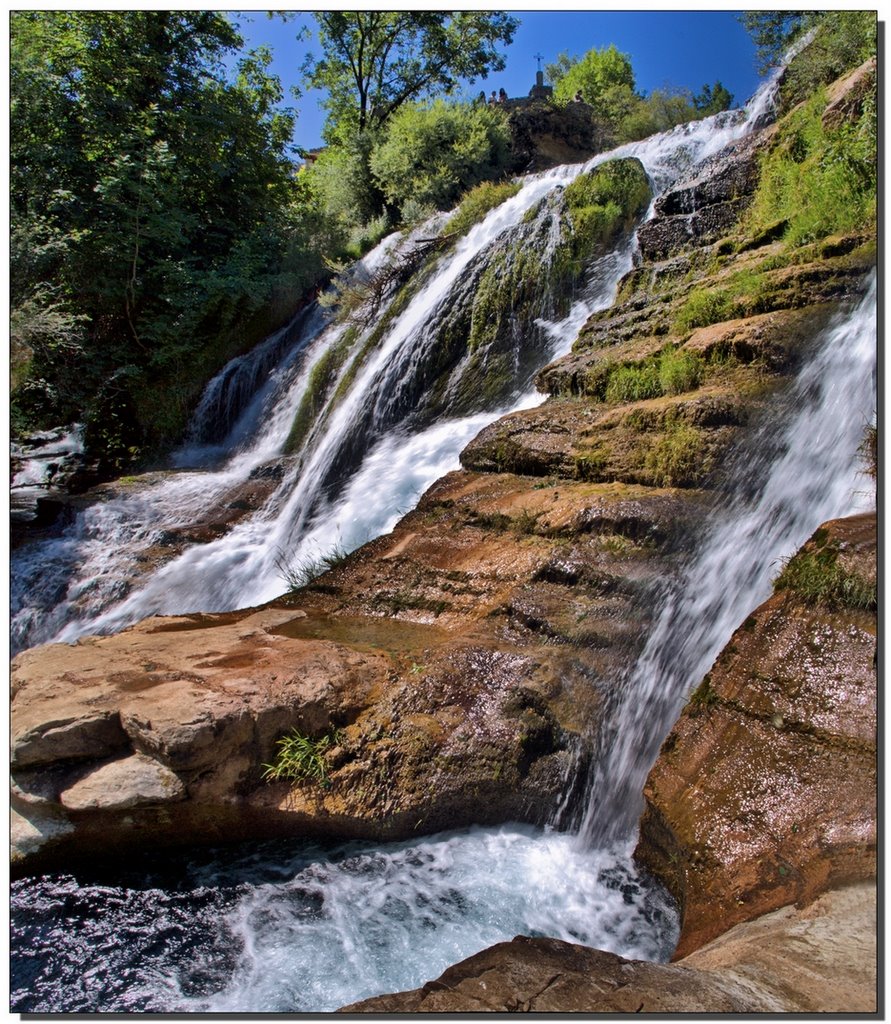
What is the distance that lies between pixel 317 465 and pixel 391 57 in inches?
278

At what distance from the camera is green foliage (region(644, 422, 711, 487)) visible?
3445 millimetres

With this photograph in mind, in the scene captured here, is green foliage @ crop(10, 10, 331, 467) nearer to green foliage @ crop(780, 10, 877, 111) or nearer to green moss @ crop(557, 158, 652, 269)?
green moss @ crop(557, 158, 652, 269)

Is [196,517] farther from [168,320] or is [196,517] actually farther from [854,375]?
[854,375]

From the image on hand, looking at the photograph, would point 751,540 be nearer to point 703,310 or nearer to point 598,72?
point 703,310

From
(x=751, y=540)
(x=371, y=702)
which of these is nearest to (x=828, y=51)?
(x=751, y=540)

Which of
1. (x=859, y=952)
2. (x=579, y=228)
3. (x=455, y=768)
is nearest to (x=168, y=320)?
(x=579, y=228)

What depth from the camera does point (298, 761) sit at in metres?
2.75

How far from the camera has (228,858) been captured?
8.84 ft

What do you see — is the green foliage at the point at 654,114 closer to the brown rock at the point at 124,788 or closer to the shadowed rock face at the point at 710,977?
the shadowed rock face at the point at 710,977

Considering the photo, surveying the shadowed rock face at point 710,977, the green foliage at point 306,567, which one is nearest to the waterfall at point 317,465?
the green foliage at point 306,567

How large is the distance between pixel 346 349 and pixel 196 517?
113 inches

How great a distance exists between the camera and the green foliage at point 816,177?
394 centimetres

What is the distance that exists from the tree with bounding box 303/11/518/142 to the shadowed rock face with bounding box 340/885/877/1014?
3.72 metres

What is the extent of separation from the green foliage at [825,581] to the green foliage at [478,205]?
6.66m
